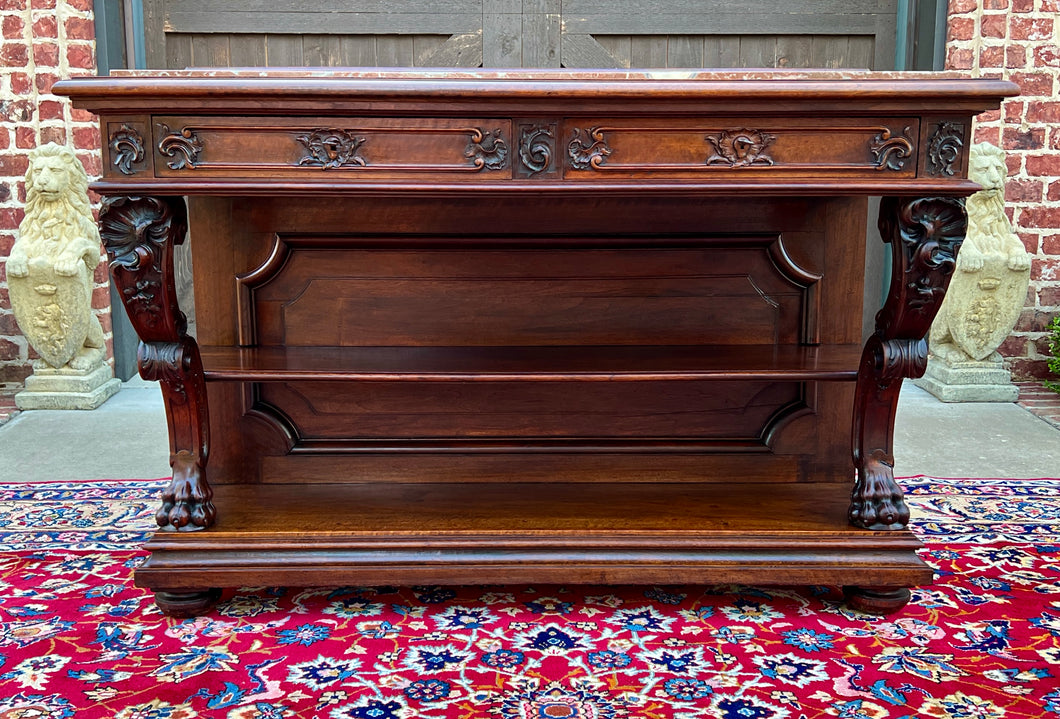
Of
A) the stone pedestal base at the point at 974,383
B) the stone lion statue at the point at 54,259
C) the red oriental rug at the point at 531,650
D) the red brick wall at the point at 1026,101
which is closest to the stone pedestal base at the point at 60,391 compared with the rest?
the stone lion statue at the point at 54,259

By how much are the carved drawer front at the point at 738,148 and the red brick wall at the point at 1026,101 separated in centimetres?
300

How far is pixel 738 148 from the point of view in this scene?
1.81 meters

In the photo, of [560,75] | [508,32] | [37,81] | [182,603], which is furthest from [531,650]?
[37,81]

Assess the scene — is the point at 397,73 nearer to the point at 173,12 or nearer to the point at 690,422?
the point at 690,422

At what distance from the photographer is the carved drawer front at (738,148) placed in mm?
1801

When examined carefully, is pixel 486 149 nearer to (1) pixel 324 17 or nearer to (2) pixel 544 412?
(2) pixel 544 412

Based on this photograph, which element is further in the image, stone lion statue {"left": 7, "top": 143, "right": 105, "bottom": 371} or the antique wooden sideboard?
stone lion statue {"left": 7, "top": 143, "right": 105, "bottom": 371}

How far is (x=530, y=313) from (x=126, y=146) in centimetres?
100

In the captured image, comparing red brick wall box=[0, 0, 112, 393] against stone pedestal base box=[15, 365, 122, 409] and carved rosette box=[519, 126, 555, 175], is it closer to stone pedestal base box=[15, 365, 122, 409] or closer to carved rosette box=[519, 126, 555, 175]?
stone pedestal base box=[15, 365, 122, 409]

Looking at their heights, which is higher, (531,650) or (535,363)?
(535,363)

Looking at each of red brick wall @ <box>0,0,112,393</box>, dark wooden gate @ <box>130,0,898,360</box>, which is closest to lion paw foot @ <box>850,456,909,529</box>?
dark wooden gate @ <box>130,0,898,360</box>

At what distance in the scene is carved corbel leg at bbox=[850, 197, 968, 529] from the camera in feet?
6.10

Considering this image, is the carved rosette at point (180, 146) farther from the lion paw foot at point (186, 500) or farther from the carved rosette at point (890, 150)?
the carved rosette at point (890, 150)

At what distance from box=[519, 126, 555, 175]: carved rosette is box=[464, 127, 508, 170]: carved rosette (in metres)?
0.04
